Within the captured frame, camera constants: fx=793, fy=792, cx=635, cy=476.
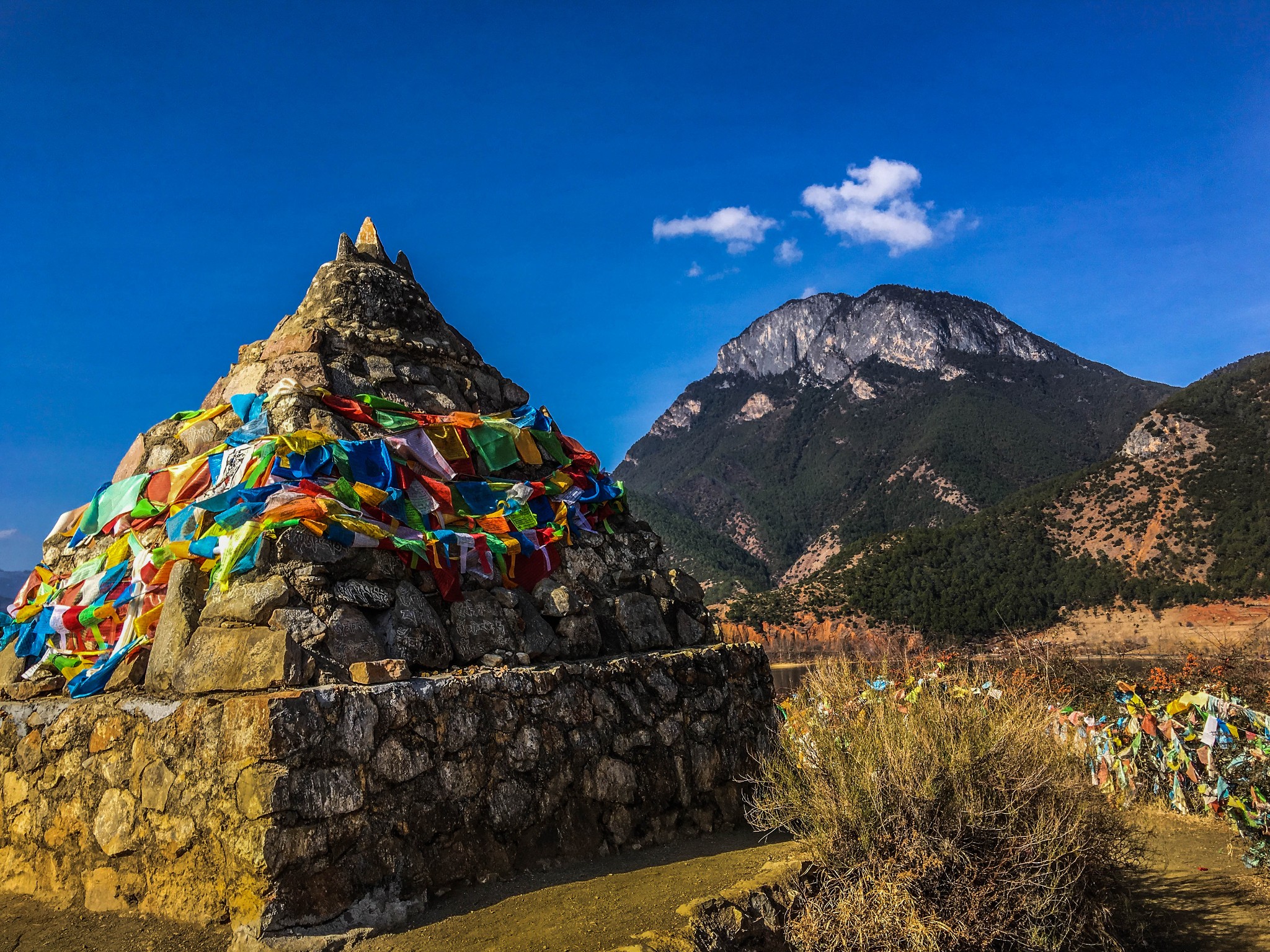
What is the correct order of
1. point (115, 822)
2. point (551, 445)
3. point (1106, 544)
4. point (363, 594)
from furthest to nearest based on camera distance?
point (1106, 544), point (551, 445), point (363, 594), point (115, 822)

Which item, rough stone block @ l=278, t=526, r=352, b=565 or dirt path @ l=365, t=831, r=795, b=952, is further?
rough stone block @ l=278, t=526, r=352, b=565

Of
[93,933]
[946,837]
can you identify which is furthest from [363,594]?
[946,837]

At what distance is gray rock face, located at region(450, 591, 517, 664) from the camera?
5.36 metres

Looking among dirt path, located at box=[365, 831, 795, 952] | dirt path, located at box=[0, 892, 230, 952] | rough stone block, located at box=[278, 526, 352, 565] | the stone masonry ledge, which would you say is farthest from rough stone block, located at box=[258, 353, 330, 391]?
dirt path, located at box=[365, 831, 795, 952]

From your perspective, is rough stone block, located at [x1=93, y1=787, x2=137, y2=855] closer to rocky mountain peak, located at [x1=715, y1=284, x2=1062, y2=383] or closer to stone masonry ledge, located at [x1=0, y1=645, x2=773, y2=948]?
stone masonry ledge, located at [x1=0, y1=645, x2=773, y2=948]

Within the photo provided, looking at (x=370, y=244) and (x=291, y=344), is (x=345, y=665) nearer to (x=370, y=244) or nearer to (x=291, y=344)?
(x=291, y=344)

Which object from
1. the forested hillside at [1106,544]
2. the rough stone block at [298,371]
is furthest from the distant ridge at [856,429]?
the rough stone block at [298,371]

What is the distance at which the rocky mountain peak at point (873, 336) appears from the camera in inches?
4358

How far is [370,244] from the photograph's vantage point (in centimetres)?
841

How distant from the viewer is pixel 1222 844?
7.77 metres

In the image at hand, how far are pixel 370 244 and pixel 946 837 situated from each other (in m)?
7.52

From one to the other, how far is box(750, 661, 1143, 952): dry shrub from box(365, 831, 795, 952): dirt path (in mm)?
539

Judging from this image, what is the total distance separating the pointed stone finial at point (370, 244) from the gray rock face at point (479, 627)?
4.37 m

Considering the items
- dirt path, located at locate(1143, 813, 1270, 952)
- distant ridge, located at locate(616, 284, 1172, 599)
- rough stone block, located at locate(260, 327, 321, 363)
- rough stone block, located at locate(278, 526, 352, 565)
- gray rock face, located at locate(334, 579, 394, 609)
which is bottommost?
dirt path, located at locate(1143, 813, 1270, 952)
